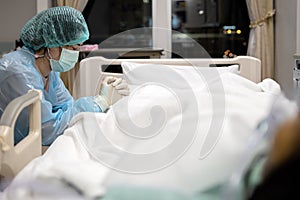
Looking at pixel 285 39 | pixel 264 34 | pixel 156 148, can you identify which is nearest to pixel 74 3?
pixel 264 34

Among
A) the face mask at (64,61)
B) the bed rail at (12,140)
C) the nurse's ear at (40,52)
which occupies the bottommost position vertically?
the bed rail at (12,140)

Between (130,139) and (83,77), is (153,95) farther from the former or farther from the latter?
(83,77)

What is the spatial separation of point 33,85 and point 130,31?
194 centimetres

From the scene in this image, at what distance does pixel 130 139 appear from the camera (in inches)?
45.2

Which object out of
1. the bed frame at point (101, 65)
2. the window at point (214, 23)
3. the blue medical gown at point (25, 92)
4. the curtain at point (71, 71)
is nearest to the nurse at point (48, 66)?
the blue medical gown at point (25, 92)

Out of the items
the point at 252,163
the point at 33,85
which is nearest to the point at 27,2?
the point at 33,85

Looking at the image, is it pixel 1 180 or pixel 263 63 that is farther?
pixel 263 63

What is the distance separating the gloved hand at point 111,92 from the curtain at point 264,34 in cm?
167

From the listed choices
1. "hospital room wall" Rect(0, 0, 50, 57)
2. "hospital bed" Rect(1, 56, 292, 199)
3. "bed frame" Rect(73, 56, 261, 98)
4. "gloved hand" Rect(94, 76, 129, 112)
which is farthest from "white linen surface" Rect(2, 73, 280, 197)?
"hospital room wall" Rect(0, 0, 50, 57)

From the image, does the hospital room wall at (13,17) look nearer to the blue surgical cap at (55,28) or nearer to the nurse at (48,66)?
the nurse at (48,66)

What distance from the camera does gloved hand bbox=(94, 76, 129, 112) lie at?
6.28 feet

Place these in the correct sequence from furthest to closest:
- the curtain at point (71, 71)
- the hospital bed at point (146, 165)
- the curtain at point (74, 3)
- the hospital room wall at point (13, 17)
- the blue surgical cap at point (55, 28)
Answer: the hospital room wall at point (13, 17), the curtain at point (74, 3), the curtain at point (71, 71), the blue surgical cap at point (55, 28), the hospital bed at point (146, 165)

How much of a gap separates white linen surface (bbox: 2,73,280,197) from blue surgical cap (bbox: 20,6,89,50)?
65 centimetres

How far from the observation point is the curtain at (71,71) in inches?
127
